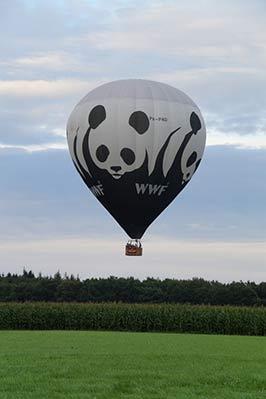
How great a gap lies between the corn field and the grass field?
22.8m

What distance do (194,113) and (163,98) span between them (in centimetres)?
160

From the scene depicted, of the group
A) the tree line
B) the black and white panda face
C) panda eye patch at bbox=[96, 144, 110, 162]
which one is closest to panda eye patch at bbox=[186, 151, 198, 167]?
the black and white panda face

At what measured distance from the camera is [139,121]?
29938 millimetres

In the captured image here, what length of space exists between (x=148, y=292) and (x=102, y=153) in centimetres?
4609

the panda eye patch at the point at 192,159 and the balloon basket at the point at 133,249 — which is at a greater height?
the panda eye patch at the point at 192,159

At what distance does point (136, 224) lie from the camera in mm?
31312

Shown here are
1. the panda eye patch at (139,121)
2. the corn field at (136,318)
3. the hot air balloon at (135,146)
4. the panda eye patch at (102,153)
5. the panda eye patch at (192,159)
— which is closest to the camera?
the panda eye patch at (139,121)

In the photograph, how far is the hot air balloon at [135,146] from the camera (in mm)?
30031

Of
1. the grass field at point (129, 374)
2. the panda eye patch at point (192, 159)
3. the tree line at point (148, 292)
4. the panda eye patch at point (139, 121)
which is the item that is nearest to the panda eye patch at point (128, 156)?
the panda eye patch at point (139, 121)

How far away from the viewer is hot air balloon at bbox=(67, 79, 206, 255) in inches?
1182

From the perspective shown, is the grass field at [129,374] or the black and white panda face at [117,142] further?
the black and white panda face at [117,142]

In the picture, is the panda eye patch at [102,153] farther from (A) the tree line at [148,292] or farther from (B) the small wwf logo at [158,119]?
(A) the tree line at [148,292]

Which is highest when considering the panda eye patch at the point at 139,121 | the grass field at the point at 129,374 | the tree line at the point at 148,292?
the panda eye patch at the point at 139,121

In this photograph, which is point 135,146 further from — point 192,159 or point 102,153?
point 192,159
